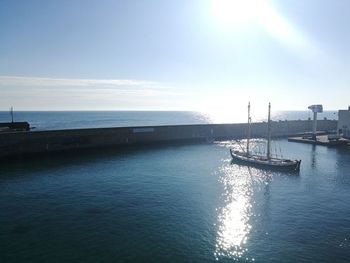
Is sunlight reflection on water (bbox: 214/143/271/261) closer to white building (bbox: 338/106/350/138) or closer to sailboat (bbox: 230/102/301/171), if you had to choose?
sailboat (bbox: 230/102/301/171)

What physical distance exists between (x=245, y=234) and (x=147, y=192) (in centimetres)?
1749

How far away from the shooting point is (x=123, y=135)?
89.9 metres

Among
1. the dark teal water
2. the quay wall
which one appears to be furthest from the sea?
the quay wall

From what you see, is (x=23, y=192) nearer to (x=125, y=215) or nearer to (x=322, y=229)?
(x=125, y=215)

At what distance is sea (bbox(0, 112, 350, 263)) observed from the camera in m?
27.2

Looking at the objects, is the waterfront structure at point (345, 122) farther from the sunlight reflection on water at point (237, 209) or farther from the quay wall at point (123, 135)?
the sunlight reflection on water at point (237, 209)

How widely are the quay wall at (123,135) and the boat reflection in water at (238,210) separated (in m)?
36.8

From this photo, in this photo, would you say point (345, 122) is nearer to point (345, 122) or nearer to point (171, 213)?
point (345, 122)

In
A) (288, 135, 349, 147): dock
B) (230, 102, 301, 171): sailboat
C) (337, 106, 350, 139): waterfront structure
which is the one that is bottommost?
(230, 102, 301, 171): sailboat

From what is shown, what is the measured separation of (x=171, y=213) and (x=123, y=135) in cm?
5570

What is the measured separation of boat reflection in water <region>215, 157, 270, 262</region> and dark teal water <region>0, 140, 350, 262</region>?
109 mm

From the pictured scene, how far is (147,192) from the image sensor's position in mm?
44969

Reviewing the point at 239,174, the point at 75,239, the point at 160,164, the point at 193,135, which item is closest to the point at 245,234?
the point at 75,239

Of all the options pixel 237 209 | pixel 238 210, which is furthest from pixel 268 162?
pixel 238 210
